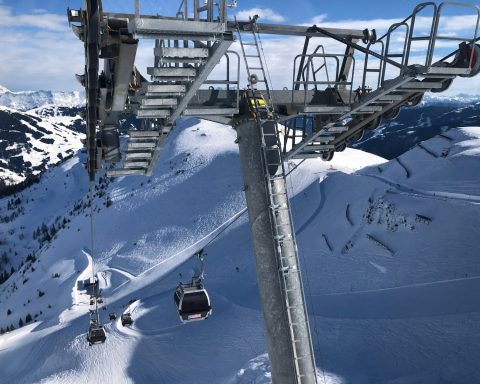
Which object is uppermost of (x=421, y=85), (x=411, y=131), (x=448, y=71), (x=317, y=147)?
(x=448, y=71)

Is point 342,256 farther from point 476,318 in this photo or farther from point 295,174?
point 295,174

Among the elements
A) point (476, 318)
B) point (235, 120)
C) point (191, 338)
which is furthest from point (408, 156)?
point (235, 120)

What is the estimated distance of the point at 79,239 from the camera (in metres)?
65.1

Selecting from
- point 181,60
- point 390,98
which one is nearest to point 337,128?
point 390,98

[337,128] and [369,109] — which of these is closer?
[369,109]

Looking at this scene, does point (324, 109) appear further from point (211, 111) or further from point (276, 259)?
point (276, 259)

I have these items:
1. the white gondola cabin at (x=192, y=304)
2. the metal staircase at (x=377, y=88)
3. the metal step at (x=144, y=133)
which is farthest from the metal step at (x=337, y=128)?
the white gondola cabin at (x=192, y=304)

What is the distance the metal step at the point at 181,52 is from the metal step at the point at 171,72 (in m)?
0.46

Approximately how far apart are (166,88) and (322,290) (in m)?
24.3

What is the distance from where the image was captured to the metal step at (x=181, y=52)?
5969 mm

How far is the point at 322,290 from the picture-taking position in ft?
93.8

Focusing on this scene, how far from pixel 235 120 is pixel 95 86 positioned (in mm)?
2905

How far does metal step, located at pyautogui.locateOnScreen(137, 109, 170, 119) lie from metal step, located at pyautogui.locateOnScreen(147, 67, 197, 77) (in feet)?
4.68

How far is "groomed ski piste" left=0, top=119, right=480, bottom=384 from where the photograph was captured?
70.6 ft
